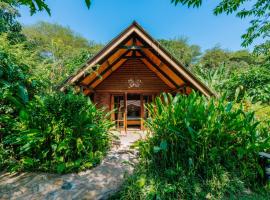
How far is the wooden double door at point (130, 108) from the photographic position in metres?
10.5

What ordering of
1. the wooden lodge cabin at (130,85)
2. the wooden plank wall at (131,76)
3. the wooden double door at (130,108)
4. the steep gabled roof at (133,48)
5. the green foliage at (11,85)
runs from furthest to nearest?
1. the wooden double door at (130,108)
2. the wooden plank wall at (131,76)
3. the wooden lodge cabin at (130,85)
4. the steep gabled roof at (133,48)
5. the green foliage at (11,85)

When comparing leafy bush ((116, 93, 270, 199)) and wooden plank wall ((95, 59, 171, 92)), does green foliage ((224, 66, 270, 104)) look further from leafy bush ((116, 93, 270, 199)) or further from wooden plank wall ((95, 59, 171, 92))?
leafy bush ((116, 93, 270, 199))

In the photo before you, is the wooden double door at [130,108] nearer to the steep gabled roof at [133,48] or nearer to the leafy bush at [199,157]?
the steep gabled roof at [133,48]

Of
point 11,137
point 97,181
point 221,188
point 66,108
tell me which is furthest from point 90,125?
point 221,188

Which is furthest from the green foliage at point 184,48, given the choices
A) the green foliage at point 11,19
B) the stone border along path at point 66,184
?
the stone border along path at point 66,184

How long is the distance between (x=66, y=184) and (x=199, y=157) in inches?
117

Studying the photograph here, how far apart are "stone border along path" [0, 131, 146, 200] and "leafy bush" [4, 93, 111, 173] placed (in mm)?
229

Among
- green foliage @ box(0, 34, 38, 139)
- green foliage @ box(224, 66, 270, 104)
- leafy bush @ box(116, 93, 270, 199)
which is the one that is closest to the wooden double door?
green foliage @ box(224, 66, 270, 104)

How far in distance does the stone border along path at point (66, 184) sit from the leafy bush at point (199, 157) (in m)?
0.53

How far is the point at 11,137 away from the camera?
16.4 feet

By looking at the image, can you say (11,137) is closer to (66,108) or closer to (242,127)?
(66,108)

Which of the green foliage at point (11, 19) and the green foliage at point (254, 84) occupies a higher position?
the green foliage at point (11, 19)

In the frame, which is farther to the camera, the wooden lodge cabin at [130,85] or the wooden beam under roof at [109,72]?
the wooden beam under roof at [109,72]

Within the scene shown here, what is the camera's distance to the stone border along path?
146 inches
